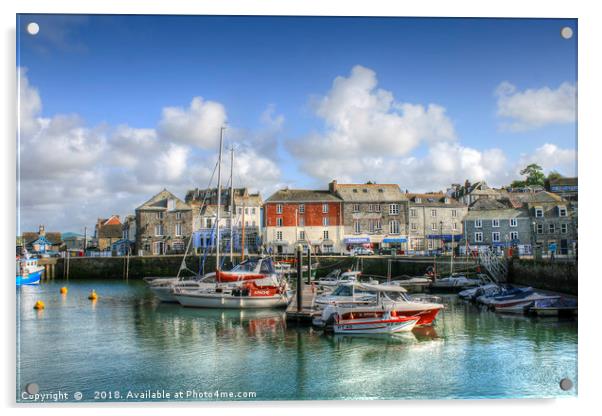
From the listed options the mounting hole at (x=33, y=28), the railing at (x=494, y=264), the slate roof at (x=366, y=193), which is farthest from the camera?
the railing at (x=494, y=264)

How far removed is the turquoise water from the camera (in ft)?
28.7

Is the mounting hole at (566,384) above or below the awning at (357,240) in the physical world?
below

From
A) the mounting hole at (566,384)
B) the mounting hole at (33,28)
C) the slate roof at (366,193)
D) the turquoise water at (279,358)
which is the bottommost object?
the turquoise water at (279,358)

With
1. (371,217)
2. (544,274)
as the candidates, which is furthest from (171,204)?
(544,274)

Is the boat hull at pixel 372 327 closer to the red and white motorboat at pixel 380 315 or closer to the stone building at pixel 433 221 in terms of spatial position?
the red and white motorboat at pixel 380 315

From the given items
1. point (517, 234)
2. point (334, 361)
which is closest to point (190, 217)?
point (517, 234)

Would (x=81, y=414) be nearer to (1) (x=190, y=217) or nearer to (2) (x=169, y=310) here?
(2) (x=169, y=310)

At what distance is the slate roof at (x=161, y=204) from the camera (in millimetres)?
36656

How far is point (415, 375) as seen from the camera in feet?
32.2

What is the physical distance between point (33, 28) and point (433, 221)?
21.2m

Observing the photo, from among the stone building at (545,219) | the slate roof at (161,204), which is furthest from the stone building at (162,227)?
the stone building at (545,219)

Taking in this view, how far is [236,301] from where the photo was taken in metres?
18.4

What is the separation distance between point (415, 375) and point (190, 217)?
28.7m

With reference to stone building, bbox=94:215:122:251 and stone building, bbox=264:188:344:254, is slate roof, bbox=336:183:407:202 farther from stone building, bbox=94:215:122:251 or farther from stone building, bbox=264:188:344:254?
stone building, bbox=94:215:122:251
